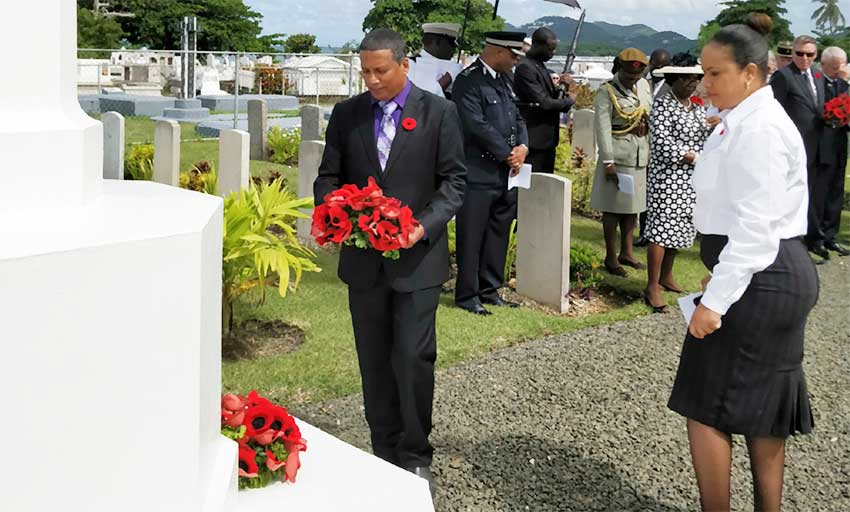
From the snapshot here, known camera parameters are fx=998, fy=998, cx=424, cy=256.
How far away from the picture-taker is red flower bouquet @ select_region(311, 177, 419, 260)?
12.1 ft

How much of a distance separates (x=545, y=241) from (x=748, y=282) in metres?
4.18

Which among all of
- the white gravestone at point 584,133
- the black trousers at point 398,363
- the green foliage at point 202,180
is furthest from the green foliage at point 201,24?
the black trousers at point 398,363

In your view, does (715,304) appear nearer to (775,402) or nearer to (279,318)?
(775,402)

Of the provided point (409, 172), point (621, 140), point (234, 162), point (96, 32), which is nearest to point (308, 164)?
point (234, 162)

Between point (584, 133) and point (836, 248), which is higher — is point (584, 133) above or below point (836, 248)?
above

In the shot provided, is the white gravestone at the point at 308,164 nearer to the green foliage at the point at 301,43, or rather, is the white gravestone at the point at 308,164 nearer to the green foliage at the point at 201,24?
the green foliage at the point at 201,24

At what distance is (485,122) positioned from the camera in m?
7.12

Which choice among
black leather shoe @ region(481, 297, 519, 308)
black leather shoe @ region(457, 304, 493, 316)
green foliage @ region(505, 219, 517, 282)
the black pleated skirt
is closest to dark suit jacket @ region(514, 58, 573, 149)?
green foliage @ region(505, 219, 517, 282)

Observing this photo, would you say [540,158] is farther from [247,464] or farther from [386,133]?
[247,464]

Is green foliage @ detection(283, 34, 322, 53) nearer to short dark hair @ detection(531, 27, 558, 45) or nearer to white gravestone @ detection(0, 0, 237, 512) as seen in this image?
short dark hair @ detection(531, 27, 558, 45)

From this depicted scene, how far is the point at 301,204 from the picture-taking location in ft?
20.2

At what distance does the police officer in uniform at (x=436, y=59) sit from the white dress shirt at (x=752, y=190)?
5.52 metres

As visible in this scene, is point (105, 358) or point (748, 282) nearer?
point (105, 358)

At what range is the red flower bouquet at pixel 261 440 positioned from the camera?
283cm
